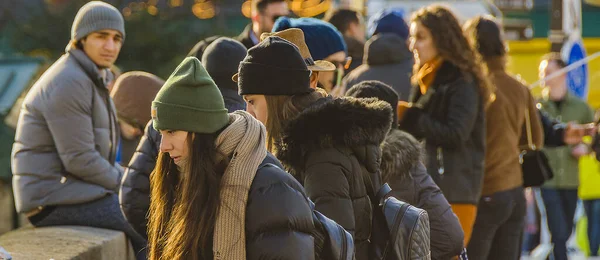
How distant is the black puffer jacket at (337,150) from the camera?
14.6 feet

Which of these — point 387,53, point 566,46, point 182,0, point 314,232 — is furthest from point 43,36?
point 314,232

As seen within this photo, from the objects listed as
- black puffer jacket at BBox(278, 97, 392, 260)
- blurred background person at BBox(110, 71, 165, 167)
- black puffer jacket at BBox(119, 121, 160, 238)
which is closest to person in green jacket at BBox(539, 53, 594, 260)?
blurred background person at BBox(110, 71, 165, 167)

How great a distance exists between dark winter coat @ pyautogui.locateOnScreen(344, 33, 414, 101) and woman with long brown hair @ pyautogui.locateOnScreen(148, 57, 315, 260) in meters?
3.85

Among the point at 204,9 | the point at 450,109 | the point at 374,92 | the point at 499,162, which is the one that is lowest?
the point at 204,9

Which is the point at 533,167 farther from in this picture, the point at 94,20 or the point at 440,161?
the point at 94,20

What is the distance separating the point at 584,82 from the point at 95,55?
318 inches

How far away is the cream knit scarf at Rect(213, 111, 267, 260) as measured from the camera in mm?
3773

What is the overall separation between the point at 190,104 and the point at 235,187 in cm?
30

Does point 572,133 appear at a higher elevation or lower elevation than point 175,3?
higher

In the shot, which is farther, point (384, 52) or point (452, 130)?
point (384, 52)

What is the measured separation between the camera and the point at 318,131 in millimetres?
4480

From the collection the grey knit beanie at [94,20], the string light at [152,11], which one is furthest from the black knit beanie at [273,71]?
the string light at [152,11]

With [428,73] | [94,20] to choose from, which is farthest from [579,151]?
[94,20]

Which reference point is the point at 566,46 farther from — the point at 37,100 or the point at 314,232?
the point at 314,232
